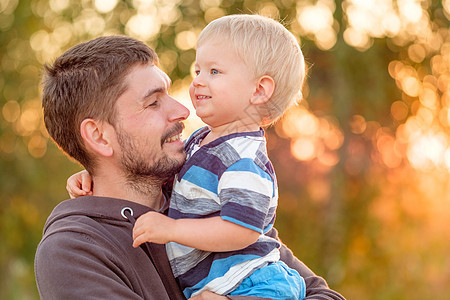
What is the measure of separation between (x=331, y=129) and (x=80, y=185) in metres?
6.26

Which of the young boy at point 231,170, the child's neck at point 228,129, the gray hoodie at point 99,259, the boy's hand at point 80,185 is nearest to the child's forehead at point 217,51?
the young boy at point 231,170

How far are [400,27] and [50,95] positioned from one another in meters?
6.67

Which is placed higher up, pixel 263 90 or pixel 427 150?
pixel 263 90

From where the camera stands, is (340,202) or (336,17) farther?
(340,202)

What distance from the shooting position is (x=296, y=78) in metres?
2.23

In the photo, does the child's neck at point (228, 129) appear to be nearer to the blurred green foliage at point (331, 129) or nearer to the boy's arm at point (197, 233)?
the boy's arm at point (197, 233)

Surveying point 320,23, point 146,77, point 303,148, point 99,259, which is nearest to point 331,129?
point 303,148

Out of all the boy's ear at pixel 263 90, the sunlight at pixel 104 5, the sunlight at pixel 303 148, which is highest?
the boy's ear at pixel 263 90

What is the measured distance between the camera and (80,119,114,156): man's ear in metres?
2.41

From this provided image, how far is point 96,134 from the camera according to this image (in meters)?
2.43

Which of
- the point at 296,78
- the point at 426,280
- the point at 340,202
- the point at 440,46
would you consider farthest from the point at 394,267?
the point at 296,78

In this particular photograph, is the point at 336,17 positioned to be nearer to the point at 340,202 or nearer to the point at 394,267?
the point at 340,202

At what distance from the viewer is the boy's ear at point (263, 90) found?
215 centimetres

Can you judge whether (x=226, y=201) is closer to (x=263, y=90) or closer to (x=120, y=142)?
(x=263, y=90)
